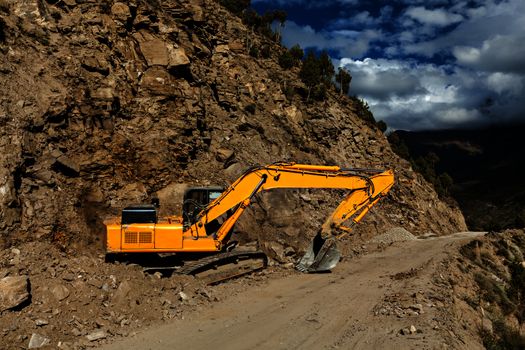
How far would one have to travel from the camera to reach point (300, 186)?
16.0m

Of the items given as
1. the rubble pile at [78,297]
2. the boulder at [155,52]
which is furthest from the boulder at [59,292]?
the boulder at [155,52]

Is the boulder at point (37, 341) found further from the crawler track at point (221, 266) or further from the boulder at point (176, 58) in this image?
the boulder at point (176, 58)

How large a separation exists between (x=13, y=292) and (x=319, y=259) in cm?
1128

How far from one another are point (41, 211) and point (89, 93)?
→ 6726 millimetres

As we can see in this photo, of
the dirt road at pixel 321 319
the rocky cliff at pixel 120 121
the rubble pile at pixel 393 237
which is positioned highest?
the rocky cliff at pixel 120 121

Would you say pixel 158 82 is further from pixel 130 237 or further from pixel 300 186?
pixel 130 237

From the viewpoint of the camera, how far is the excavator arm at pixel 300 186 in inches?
581

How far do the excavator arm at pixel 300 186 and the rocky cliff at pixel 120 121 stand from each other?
15.0 feet

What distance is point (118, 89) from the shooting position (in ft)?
66.9

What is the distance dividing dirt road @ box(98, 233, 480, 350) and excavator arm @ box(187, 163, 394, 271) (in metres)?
2.03

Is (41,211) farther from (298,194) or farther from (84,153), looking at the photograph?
(298,194)

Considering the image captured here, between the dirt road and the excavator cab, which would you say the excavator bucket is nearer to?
the dirt road

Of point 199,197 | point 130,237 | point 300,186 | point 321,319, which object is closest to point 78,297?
point 130,237

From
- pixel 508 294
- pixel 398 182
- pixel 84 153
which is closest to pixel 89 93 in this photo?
pixel 84 153
